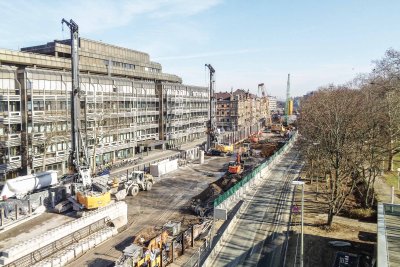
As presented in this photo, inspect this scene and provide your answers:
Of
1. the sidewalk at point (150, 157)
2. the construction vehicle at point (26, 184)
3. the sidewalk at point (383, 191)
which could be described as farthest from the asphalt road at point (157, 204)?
the sidewalk at point (383, 191)

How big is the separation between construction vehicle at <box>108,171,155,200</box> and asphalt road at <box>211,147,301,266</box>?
Result: 13.5 m

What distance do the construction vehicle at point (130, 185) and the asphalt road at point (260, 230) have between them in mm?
13514

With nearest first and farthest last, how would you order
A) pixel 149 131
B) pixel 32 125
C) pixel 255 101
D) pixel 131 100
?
1. pixel 32 125
2. pixel 131 100
3. pixel 149 131
4. pixel 255 101

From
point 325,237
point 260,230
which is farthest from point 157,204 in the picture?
point 325,237

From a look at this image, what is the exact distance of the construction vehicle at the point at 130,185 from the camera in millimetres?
39812

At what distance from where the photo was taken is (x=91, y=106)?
56.6 m

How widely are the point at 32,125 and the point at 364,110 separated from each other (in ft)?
137

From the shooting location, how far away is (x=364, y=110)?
40.8 m

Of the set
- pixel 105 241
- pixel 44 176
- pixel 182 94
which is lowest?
pixel 105 241

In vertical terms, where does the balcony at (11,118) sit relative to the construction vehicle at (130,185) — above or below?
above

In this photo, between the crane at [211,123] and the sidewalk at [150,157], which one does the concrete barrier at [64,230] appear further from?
the crane at [211,123]

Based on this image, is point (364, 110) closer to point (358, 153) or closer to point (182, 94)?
point (358, 153)

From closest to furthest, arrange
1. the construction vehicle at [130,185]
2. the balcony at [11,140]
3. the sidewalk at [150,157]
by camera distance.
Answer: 1. the construction vehicle at [130,185]
2. the balcony at [11,140]
3. the sidewalk at [150,157]

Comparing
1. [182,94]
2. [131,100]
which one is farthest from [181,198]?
[182,94]
